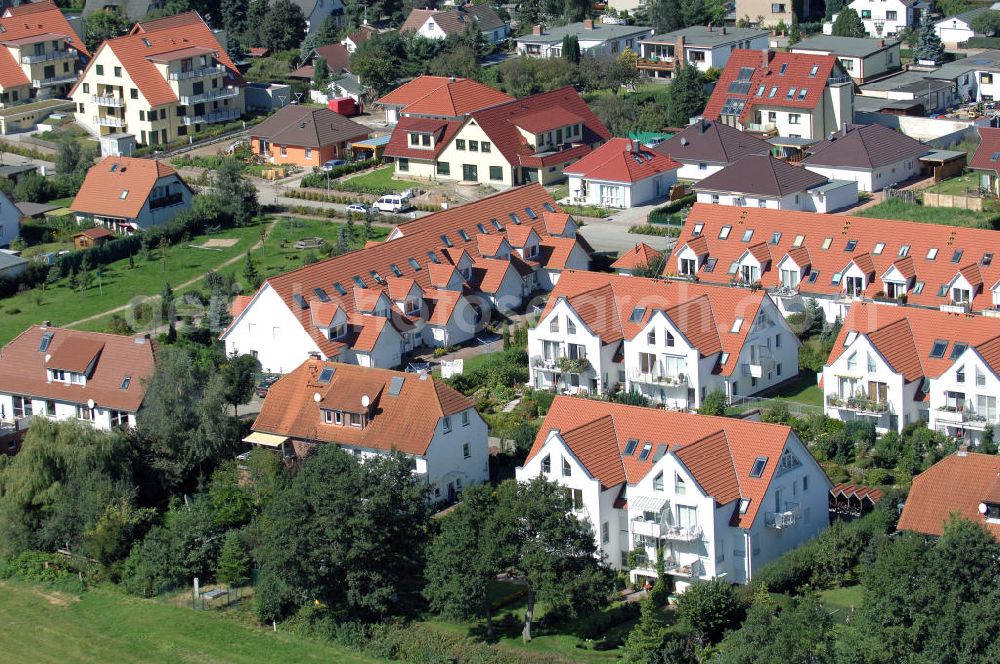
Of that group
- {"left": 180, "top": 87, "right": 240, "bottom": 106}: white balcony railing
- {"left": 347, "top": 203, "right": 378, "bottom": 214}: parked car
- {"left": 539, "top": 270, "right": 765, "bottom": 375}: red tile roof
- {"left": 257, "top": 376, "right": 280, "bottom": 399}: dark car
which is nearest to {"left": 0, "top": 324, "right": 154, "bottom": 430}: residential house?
{"left": 257, "top": 376, "right": 280, "bottom": 399}: dark car

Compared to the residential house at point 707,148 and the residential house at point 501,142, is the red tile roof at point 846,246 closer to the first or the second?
the residential house at point 707,148

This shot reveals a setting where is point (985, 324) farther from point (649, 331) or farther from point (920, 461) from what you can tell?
point (649, 331)

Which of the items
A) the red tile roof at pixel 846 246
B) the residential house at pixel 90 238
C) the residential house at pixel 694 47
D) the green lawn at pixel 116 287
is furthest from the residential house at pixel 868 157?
the residential house at pixel 90 238

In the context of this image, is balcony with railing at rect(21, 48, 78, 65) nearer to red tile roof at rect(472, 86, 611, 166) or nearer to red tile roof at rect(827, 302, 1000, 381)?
red tile roof at rect(472, 86, 611, 166)

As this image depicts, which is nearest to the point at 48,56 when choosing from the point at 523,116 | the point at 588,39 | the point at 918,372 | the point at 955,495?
the point at 588,39

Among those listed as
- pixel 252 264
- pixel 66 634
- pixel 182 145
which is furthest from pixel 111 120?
pixel 66 634

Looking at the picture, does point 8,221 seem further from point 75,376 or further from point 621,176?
→ point 621,176
